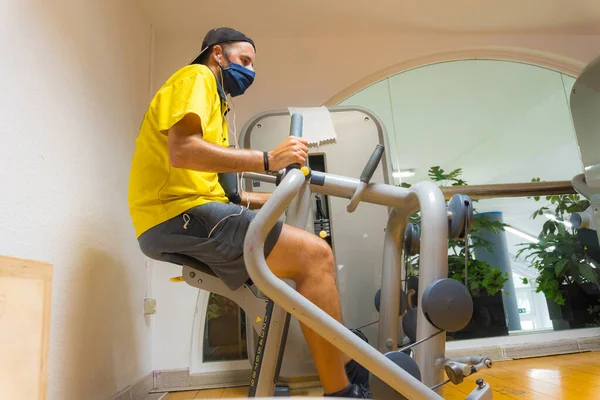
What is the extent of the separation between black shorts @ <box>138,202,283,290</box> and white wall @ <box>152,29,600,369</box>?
1.27 metres

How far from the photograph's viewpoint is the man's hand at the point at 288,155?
1.13 meters

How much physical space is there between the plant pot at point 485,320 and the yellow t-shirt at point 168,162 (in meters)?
1.74

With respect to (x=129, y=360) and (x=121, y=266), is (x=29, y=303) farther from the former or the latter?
(x=129, y=360)

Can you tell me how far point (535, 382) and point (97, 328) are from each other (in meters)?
1.77

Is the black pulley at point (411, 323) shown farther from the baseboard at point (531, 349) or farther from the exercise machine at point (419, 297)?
the baseboard at point (531, 349)

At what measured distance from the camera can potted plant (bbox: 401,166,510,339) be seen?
225 centimetres

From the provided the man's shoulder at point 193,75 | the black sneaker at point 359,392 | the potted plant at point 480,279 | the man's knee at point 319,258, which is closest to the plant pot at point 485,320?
the potted plant at point 480,279

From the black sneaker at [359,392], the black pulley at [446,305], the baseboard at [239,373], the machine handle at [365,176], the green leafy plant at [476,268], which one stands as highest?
the machine handle at [365,176]

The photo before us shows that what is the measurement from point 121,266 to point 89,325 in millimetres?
375

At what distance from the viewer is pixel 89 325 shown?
4.28ft

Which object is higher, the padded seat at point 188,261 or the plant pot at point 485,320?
the padded seat at point 188,261

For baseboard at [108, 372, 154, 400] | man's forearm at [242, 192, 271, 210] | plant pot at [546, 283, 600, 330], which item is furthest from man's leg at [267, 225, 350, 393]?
plant pot at [546, 283, 600, 330]

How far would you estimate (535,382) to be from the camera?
1598 millimetres

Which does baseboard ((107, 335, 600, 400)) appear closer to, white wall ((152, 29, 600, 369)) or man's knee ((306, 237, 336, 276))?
man's knee ((306, 237, 336, 276))
